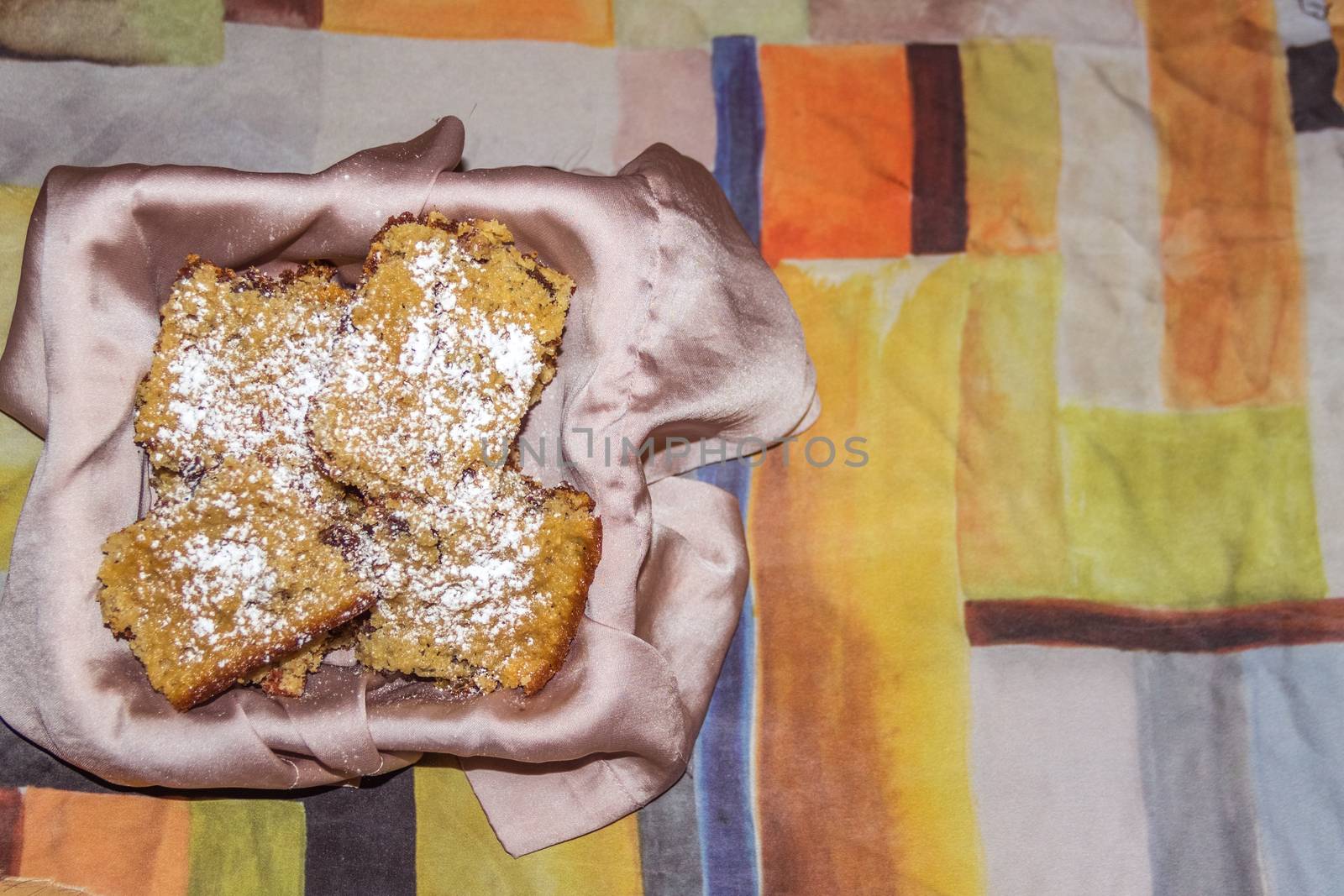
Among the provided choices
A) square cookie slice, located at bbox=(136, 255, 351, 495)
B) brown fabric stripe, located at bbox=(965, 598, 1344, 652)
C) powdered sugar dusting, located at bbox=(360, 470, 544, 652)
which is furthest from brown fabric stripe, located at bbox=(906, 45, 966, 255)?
square cookie slice, located at bbox=(136, 255, 351, 495)

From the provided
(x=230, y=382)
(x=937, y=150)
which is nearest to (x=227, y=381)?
(x=230, y=382)

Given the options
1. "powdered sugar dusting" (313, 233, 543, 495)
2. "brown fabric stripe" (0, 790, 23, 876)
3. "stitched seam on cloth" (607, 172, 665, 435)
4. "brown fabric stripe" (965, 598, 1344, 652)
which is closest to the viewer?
"powdered sugar dusting" (313, 233, 543, 495)

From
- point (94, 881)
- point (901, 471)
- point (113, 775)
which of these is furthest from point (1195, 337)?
point (94, 881)

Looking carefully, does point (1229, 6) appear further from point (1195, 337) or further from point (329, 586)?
point (329, 586)

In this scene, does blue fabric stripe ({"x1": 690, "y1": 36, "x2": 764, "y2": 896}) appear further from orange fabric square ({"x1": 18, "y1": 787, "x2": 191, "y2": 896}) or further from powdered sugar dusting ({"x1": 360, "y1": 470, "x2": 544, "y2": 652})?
orange fabric square ({"x1": 18, "y1": 787, "x2": 191, "y2": 896})

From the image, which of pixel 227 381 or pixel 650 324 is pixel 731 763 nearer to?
pixel 650 324
